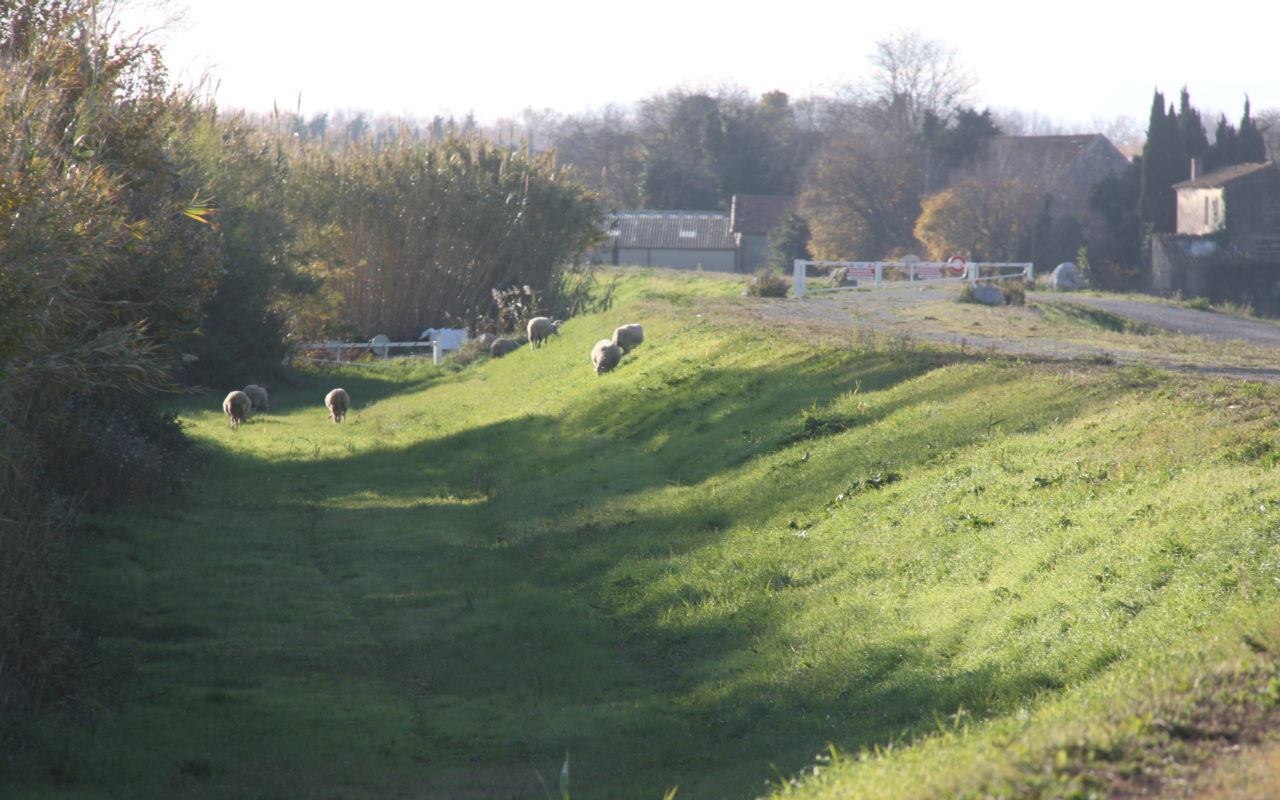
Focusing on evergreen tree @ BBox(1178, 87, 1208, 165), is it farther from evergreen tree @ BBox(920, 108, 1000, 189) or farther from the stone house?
evergreen tree @ BBox(920, 108, 1000, 189)

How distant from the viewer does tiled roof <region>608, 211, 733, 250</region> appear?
8088 centimetres

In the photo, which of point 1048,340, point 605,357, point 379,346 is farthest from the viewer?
point 379,346

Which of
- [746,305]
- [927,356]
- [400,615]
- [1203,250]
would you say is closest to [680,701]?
[400,615]

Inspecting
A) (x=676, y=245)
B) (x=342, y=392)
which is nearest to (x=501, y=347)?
(x=342, y=392)

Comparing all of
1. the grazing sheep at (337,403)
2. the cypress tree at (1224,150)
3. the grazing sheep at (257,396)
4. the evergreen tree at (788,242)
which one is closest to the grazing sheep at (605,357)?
the grazing sheep at (337,403)

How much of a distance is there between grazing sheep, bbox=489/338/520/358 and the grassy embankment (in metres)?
13.3

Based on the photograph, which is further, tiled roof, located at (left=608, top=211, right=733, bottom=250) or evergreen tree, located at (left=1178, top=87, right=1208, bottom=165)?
tiled roof, located at (left=608, top=211, right=733, bottom=250)

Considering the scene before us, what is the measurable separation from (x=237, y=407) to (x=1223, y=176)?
5978 centimetres

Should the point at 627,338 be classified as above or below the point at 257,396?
above

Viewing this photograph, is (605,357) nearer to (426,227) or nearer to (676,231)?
(426,227)

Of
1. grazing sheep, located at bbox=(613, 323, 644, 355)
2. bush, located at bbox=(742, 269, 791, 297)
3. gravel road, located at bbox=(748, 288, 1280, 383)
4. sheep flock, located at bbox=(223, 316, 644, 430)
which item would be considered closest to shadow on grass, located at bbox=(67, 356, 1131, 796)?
sheep flock, located at bbox=(223, 316, 644, 430)

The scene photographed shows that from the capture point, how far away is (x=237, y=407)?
77.6 ft

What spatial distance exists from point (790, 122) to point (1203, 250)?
128 feet

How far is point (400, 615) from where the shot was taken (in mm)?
12359
